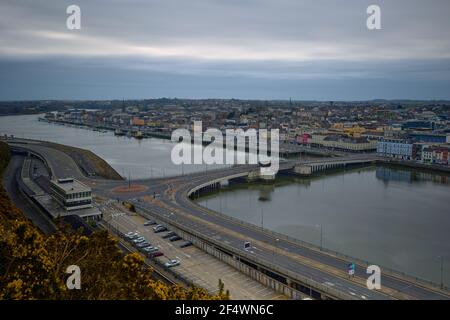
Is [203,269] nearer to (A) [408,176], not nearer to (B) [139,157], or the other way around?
(A) [408,176]

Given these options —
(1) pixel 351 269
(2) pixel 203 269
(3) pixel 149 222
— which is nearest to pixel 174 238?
(3) pixel 149 222

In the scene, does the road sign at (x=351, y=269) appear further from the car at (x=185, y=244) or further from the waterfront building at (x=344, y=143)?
the waterfront building at (x=344, y=143)

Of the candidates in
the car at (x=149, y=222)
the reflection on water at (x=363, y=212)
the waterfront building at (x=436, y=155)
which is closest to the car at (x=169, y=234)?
the car at (x=149, y=222)

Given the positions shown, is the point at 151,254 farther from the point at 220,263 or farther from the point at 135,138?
the point at 135,138

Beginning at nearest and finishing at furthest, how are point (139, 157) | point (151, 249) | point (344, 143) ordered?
1. point (151, 249)
2. point (139, 157)
3. point (344, 143)

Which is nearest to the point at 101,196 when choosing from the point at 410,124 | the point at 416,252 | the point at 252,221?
the point at 252,221
